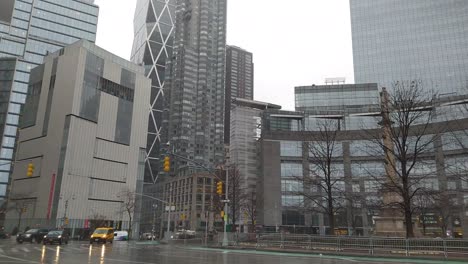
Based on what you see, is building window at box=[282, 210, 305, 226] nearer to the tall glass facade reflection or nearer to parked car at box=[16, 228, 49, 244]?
the tall glass facade reflection

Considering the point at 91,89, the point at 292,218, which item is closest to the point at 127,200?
the point at 91,89

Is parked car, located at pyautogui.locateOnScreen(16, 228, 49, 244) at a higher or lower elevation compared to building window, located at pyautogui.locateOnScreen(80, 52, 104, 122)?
lower

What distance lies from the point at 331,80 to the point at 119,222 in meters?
89.3

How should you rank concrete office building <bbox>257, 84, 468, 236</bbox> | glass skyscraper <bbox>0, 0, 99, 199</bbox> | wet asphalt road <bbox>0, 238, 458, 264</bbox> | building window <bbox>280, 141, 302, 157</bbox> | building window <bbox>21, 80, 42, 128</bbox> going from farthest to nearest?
glass skyscraper <bbox>0, 0, 99, 199</bbox> < building window <bbox>280, 141, 302, 157</bbox> < concrete office building <bbox>257, 84, 468, 236</bbox> < building window <bbox>21, 80, 42, 128</bbox> < wet asphalt road <bbox>0, 238, 458, 264</bbox>

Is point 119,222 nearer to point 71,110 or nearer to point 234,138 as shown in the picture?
point 71,110

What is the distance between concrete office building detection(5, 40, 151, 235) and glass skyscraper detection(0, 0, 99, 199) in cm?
4501

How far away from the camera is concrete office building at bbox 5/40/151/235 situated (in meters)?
82.3

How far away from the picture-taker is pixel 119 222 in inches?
3583

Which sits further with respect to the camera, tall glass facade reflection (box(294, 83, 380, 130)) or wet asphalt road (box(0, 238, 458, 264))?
tall glass facade reflection (box(294, 83, 380, 130))

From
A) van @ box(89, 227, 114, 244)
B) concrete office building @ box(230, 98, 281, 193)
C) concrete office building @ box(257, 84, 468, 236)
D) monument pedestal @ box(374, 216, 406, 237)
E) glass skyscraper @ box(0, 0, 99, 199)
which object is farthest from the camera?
glass skyscraper @ box(0, 0, 99, 199)

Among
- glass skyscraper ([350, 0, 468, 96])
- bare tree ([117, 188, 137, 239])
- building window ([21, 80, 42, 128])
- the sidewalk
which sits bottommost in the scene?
the sidewalk

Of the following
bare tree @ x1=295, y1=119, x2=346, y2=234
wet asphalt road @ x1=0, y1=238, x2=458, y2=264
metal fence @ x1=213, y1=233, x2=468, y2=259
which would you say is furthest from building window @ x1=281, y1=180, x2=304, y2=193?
wet asphalt road @ x1=0, y1=238, x2=458, y2=264

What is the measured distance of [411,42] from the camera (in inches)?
5615

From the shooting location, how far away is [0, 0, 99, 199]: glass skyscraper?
440 feet
